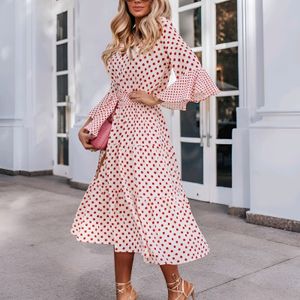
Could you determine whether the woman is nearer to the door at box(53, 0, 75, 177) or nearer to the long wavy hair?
the long wavy hair

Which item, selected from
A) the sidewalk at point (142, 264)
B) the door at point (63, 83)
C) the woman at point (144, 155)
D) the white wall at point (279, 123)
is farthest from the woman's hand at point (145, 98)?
the door at point (63, 83)

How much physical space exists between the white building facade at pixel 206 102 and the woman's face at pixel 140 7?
2.23m

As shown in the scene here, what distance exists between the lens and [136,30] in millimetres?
2178

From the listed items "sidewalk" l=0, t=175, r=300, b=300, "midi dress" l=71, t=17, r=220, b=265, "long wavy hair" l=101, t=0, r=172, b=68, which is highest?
"long wavy hair" l=101, t=0, r=172, b=68

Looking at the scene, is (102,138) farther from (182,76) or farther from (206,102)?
(206,102)

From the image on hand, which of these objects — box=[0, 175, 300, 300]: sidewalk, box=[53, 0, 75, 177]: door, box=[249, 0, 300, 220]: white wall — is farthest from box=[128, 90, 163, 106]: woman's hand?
box=[53, 0, 75, 177]: door

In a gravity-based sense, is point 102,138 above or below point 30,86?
below

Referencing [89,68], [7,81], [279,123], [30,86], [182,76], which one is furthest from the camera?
[7,81]

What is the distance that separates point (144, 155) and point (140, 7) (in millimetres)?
646

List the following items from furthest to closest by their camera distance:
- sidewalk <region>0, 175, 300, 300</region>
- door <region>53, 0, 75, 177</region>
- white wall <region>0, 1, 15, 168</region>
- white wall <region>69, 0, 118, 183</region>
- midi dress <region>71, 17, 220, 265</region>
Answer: white wall <region>0, 1, 15, 168</region> < door <region>53, 0, 75, 177</region> < white wall <region>69, 0, 118, 183</region> < sidewalk <region>0, 175, 300, 300</region> < midi dress <region>71, 17, 220, 265</region>

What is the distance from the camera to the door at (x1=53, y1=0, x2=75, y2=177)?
26.1 ft

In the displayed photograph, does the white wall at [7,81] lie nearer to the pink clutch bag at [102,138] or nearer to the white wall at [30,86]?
the white wall at [30,86]

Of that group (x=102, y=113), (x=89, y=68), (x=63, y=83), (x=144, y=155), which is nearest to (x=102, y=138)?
(x=102, y=113)

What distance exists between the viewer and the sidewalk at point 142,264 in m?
2.67
